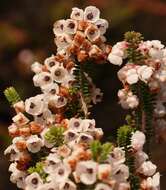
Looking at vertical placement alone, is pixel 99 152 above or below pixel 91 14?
below

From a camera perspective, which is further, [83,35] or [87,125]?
[83,35]

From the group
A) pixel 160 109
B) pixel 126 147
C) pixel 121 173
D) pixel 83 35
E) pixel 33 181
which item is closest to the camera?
pixel 121 173

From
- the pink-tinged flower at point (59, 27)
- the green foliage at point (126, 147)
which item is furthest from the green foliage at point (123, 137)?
the pink-tinged flower at point (59, 27)

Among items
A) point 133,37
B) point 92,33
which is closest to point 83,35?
point 92,33

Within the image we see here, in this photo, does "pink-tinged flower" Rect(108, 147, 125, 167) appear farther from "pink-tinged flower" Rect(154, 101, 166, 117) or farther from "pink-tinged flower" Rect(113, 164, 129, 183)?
"pink-tinged flower" Rect(154, 101, 166, 117)

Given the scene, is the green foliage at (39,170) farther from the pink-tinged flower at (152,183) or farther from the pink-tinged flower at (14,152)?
the pink-tinged flower at (152,183)

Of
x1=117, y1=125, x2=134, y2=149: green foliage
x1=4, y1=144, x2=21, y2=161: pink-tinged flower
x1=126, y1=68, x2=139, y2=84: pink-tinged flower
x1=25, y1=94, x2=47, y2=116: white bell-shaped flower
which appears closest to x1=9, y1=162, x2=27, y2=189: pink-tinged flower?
x1=4, y1=144, x2=21, y2=161: pink-tinged flower

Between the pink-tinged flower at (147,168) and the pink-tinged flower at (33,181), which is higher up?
the pink-tinged flower at (147,168)

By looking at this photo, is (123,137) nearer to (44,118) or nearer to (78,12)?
Result: (44,118)
